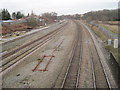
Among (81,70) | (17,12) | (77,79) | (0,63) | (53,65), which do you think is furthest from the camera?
(17,12)

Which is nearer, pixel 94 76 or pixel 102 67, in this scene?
pixel 94 76

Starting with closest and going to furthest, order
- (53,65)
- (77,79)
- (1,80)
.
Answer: (77,79), (1,80), (53,65)

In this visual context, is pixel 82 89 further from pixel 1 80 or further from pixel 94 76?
pixel 1 80

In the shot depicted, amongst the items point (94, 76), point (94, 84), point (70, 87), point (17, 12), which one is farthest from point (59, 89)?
point (17, 12)

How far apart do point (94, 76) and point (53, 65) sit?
4.21m

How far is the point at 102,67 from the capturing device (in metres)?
13.2

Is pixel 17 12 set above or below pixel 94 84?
above

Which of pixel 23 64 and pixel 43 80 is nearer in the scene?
pixel 43 80

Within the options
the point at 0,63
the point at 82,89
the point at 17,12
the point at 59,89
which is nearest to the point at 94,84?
the point at 82,89

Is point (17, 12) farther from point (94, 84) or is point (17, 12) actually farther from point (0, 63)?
point (94, 84)

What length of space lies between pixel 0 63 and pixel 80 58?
300 inches

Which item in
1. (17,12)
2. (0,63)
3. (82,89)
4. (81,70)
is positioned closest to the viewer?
(82,89)

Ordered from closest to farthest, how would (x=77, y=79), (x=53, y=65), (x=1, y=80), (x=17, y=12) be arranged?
(x=77, y=79) < (x=1, y=80) < (x=53, y=65) < (x=17, y=12)

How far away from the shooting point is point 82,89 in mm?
9484
